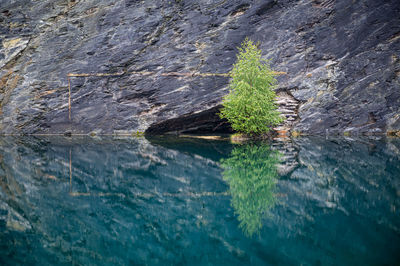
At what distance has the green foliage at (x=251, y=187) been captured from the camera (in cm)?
306

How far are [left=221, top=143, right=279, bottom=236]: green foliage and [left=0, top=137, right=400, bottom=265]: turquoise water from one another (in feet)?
0.05

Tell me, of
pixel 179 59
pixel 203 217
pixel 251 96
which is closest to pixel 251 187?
pixel 203 217

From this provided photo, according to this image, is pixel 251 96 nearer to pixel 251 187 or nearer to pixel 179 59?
pixel 179 59

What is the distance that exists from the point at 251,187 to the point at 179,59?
15288mm

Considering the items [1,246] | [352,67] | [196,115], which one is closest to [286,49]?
[352,67]

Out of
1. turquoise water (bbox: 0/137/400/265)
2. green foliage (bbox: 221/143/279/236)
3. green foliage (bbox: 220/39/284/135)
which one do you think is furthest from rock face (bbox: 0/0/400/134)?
turquoise water (bbox: 0/137/400/265)

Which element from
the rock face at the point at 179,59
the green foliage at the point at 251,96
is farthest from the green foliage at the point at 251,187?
the rock face at the point at 179,59

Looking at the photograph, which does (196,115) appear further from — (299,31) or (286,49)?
(299,31)

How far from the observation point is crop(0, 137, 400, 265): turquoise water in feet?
7.68

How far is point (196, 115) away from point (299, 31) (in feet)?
27.0

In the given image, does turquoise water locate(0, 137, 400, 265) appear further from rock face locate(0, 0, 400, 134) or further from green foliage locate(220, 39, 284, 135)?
rock face locate(0, 0, 400, 134)

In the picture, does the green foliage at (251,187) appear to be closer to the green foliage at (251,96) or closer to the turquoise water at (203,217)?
the turquoise water at (203,217)

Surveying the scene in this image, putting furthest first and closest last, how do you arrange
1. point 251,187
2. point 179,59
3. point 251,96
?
point 179,59, point 251,96, point 251,187

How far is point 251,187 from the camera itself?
430cm
